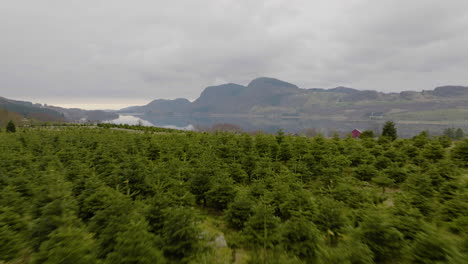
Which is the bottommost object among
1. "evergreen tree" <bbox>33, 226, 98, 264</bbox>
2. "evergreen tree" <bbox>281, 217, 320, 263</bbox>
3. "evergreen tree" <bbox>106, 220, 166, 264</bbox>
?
"evergreen tree" <bbox>281, 217, 320, 263</bbox>

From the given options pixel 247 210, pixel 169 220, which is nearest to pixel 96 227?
pixel 169 220

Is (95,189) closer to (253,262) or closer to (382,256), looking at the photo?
(253,262)

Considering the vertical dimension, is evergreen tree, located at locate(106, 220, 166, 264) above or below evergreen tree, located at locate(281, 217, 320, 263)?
above

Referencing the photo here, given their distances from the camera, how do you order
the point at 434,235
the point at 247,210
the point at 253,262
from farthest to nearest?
the point at 247,210 < the point at 253,262 < the point at 434,235

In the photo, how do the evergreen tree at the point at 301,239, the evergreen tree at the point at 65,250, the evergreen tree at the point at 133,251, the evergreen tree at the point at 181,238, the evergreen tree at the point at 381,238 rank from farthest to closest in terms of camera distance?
the evergreen tree at the point at 301,239
the evergreen tree at the point at 181,238
the evergreen tree at the point at 381,238
the evergreen tree at the point at 133,251
the evergreen tree at the point at 65,250

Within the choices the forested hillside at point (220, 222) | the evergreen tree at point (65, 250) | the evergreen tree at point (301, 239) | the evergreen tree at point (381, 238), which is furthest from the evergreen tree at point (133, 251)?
the evergreen tree at point (381, 238)

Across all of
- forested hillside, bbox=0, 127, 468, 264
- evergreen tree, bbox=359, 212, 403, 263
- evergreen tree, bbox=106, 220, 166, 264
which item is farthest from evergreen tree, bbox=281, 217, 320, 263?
evergreen tree, bbox=106, 220, 166, 264

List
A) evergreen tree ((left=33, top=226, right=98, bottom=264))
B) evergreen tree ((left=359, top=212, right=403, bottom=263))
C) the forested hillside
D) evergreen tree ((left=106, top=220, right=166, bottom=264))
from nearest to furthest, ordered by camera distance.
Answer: evergreen tree ((left=33, top=226, right=98, bottom=264))
evergreen tree ((left=106, top=220, right=166, bottom=264))
the forested hillside
evergreen tree ((left=359, top=212, right=403, bottom=263))

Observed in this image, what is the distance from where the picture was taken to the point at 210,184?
8.25m

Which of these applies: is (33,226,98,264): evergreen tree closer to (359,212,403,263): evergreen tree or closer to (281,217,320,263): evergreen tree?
(281,217,320,263): evergreen tree

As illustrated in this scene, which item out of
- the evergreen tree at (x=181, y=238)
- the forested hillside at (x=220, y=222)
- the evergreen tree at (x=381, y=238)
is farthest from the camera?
the evergreen tree at (x=181, y=238)

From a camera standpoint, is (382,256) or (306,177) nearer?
(382,256)

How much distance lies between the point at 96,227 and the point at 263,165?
7.17 meters

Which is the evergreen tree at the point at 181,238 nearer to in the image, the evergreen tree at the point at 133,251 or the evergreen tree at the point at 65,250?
the evergreen tree at the point at 133,251
